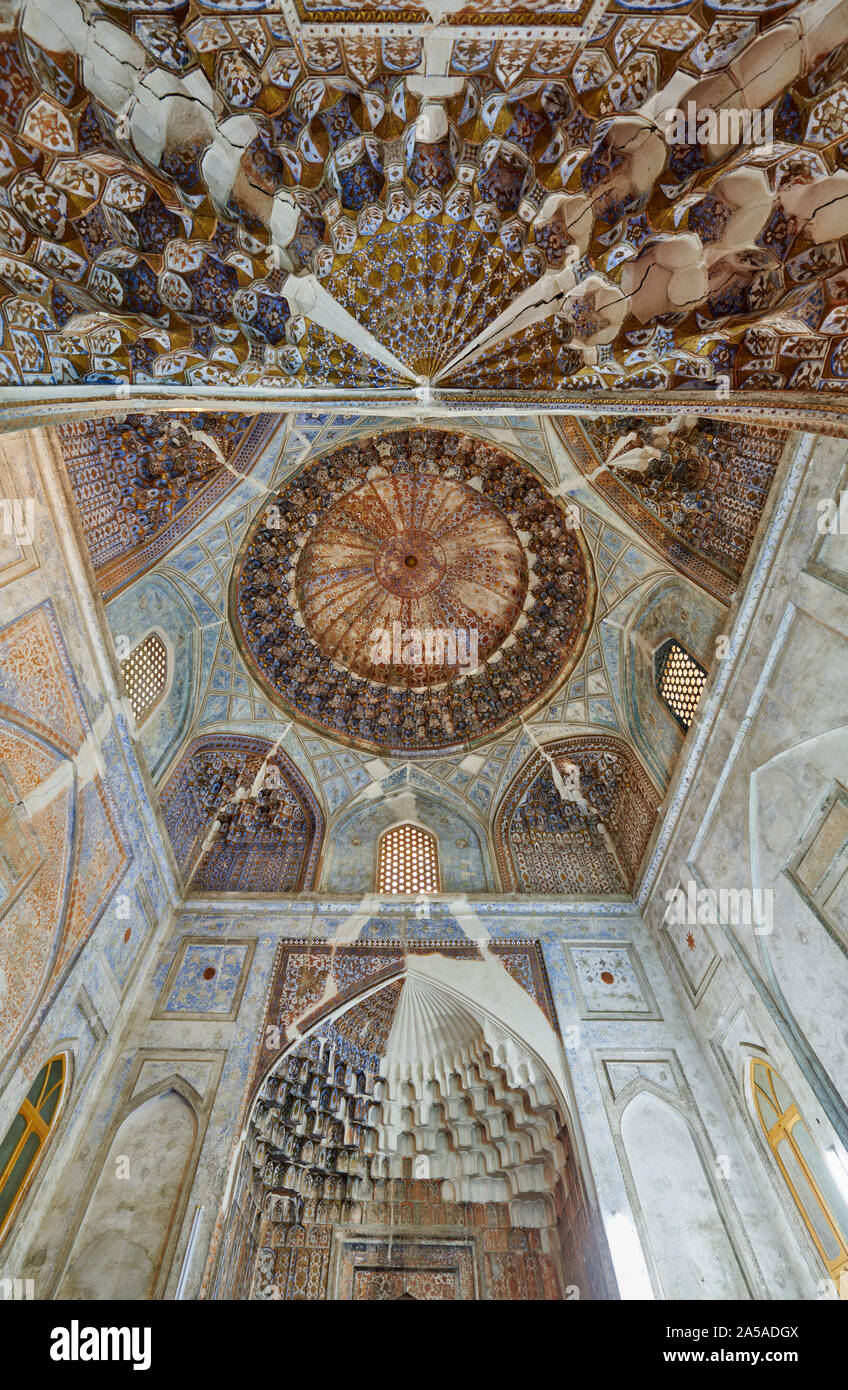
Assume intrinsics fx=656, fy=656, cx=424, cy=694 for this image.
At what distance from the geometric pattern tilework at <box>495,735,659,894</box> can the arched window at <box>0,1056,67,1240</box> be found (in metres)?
5.59

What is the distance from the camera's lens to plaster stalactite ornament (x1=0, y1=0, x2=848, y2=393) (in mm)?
3820

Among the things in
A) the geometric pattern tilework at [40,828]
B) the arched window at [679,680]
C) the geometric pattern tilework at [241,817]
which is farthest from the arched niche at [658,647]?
the geometric pattern tilework at [40,828]

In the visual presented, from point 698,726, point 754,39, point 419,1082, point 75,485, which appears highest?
point 75,485

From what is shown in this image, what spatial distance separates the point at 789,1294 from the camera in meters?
5.42

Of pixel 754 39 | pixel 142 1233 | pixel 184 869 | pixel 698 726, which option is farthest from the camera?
pixel 184 869

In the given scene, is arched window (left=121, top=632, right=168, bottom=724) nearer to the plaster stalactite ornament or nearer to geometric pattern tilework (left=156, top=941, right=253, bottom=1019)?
geometric pattern tilework (left=156, top=941, right=253, bottom=1019)

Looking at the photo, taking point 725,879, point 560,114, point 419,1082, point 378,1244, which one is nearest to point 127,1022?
point 419,1082

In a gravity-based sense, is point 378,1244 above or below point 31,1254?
above

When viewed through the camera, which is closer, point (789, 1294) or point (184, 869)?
point (789, 1294)

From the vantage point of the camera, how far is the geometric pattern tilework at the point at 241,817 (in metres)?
9.02

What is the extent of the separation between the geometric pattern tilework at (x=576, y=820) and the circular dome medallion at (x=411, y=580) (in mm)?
2149
